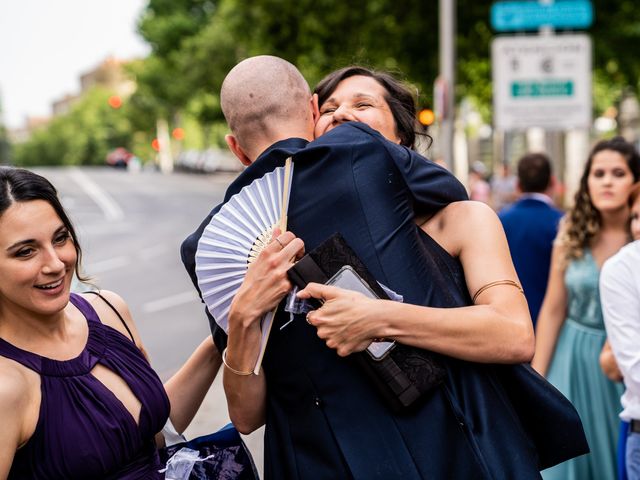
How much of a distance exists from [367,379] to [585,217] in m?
3.01

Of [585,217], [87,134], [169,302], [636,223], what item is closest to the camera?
[636,223]

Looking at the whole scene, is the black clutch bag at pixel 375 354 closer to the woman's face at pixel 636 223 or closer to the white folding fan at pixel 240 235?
the white folding fan at pixel 240 235

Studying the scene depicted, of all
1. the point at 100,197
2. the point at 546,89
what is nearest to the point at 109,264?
the point at 546,89

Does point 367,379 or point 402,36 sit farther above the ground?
point 367,379

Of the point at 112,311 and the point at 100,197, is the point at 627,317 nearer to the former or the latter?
the point at 112,311

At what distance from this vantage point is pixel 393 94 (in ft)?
8.46

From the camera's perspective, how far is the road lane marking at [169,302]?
1266 centimetres

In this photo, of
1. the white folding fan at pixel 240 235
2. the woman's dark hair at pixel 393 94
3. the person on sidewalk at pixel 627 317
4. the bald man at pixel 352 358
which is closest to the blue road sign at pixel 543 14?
the person on sidewalk at pixel 627 317

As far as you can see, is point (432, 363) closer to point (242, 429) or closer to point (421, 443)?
point (421, 443)

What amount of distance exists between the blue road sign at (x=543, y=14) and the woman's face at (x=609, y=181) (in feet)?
19.1

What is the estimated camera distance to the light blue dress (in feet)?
15.1

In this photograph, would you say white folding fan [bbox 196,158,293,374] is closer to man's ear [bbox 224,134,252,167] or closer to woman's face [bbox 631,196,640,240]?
man's ear [bbox 224,134,252,167]

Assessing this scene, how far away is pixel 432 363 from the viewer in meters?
2.12

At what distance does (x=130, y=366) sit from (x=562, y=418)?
3.95 feet
